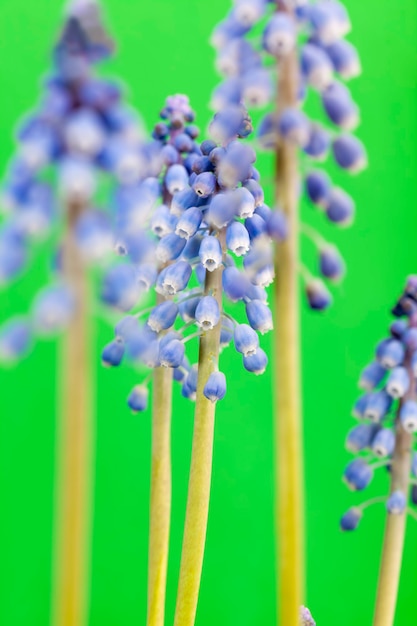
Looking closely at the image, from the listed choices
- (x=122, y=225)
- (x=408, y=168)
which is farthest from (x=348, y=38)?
(x=122, y=225)

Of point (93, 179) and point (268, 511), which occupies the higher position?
point (93, 179)

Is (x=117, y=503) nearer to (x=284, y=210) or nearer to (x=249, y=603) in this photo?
(x=249, y=603)

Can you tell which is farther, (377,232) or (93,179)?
(377,232)

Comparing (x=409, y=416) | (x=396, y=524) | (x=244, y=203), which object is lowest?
(x=396, y=524)

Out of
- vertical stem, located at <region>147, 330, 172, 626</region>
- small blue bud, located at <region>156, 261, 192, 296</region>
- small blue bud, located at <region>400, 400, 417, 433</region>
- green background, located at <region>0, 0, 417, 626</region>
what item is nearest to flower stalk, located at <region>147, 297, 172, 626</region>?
vertical stem, located at <region>147, 330, 172, 626</region>

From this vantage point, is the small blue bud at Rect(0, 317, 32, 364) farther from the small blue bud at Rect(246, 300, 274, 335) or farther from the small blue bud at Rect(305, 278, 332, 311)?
the small blue bud at Rect(246, 300, 274, 335)

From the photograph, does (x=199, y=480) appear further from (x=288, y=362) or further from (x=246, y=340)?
(x=288, y=362)

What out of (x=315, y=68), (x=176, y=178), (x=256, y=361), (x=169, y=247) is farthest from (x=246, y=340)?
(x=315, y=68)
